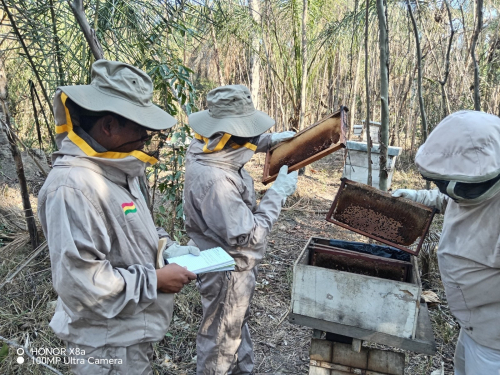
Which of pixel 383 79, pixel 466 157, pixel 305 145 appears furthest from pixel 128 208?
pixel 383 79

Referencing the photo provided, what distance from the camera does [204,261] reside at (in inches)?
71.0

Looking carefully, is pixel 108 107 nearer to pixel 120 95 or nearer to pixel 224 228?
pixel 120 95

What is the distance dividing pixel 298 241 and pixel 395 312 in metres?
3.62

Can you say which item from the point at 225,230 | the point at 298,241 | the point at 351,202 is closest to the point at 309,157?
the point at 351,202

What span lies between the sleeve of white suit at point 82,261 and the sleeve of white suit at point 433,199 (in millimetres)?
2090

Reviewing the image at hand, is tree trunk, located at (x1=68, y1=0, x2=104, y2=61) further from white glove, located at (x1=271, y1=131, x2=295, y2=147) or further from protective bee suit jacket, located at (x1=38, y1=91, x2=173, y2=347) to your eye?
white glove, located at (x1=271, y1=131, x2=295, y2=147)

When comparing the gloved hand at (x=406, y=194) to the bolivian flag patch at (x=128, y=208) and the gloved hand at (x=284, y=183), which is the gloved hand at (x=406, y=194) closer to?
the gloved hand at (x=284, y=183)

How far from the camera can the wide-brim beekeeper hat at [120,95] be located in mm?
1440

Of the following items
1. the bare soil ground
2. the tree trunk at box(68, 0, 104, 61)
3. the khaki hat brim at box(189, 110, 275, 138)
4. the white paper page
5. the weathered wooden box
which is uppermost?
the tree trunk at box(68, 0, 104, 61)

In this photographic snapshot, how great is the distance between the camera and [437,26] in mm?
5367

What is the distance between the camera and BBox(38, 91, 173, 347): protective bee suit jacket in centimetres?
135

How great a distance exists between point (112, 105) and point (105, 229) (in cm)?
52

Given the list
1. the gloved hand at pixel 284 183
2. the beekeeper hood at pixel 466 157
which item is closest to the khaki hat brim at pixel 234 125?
the gloved hand at pixel 284 183

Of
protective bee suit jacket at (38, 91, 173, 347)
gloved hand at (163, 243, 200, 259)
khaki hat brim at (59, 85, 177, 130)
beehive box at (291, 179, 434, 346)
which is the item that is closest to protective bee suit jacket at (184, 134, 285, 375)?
gloved hand at (163, 243, 200, 259)
